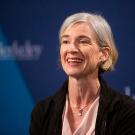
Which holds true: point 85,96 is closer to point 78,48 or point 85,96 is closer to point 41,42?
point 78,48

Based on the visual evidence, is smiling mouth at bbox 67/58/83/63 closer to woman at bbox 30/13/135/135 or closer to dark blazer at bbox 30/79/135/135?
woman at bbox 30/13/135/135

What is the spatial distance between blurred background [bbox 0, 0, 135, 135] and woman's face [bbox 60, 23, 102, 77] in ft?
3.96

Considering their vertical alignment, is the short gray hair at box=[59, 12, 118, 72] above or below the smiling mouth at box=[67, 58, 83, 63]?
above

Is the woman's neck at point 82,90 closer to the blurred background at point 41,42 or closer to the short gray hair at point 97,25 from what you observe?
the short gray hair at point 97,25

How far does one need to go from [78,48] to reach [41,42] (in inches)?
49.5

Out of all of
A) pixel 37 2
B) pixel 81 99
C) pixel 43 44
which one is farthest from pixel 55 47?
pixel 81 99

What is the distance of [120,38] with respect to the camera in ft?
10.0

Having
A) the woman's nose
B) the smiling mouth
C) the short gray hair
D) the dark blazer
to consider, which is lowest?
the dark blazer

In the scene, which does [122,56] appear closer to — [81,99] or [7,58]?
[7,58]

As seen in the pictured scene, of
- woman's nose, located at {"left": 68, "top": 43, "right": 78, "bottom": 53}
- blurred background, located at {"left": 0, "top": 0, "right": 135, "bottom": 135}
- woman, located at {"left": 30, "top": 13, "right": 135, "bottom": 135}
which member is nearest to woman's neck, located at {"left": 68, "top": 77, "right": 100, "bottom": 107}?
woman, located at {"left": 30, "top": 13, "right": 135, "bottom": 135}

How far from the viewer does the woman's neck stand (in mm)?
1849

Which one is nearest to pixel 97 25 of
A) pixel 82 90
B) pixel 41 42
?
pixel 82 90

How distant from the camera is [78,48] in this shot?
1.80 metres

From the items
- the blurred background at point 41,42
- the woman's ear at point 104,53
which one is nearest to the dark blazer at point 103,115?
the woman's ear at point 104,53
